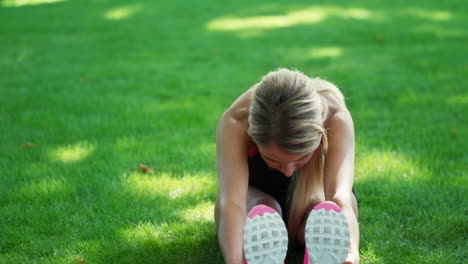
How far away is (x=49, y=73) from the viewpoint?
20.7ft

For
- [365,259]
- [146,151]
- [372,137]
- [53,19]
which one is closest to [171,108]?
[146,151]

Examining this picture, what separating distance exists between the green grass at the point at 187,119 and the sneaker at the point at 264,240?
576 mm

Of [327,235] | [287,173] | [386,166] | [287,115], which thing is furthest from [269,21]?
[327,235]

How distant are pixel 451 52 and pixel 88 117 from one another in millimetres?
3903

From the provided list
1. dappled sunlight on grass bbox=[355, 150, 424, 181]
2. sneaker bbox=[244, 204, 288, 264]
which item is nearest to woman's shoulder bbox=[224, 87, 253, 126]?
sneaker bbox=[244, 204, 288, 264]

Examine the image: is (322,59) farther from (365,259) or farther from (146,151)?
(365,259)

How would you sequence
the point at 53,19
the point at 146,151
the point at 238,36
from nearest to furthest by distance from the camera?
1. the point at 146,151
2. the point at 238,36
3. the point at 53,19

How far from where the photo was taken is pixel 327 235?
2291 mm

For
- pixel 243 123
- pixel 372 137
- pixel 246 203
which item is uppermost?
pixel 243 123

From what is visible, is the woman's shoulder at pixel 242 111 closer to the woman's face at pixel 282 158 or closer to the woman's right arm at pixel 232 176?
the woman's right arm at pixel 232 176

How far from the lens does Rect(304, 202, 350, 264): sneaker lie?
89.8 inches

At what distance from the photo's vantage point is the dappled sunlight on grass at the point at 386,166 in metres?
3.70

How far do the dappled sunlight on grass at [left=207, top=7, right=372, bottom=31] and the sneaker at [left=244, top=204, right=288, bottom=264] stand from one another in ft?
20.6

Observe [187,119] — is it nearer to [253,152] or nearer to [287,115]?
[253,152]
